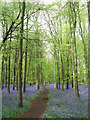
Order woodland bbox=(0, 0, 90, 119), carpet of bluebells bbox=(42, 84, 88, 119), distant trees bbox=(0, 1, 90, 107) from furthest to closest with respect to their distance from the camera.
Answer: distant trees bbox=(0, 1, 90, 107) → woodland bbox=(0, 0, 90, 119) → carpet of bluebells bbox=(42, 84, 88, 119)

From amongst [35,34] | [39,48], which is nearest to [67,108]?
[39,48]

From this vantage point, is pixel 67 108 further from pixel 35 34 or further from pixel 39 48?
pixel 35 34

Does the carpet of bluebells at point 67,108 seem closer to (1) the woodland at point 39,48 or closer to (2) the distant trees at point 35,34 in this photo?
(1) the woodland at point 39,48

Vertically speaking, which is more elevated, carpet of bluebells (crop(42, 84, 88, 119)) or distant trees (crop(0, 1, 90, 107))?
distant trees (crop(0, 1, 90, 107))

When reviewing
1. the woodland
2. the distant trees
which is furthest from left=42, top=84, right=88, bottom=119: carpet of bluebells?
the distant trees

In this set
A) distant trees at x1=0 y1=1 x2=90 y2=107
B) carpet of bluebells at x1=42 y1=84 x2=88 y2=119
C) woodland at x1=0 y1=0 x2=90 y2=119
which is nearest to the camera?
carpet of bluebells at x1=42 y1=84 x2=88 y2=119

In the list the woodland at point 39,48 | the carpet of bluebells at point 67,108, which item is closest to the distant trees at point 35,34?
the woodland at point 39,48

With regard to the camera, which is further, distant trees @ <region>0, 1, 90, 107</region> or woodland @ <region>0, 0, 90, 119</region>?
distant trees @ <region>0, 1, 90, 107</region>

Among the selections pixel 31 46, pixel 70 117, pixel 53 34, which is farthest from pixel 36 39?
pixel 53 34

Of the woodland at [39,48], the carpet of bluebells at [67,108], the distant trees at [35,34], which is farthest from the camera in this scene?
the distant trees at [35,34]

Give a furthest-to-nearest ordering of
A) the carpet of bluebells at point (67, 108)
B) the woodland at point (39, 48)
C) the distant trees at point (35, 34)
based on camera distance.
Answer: the distant trees at point (35, 34) < the woodland at point (39, 48) < the carpet of bluebells at point (67, 108)

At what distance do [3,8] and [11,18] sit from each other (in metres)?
1.01

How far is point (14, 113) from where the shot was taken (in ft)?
27.9

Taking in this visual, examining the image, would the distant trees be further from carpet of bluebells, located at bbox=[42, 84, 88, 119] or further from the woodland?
carpet of bluebells, located at bbox=[42, 84, 88, 119]
